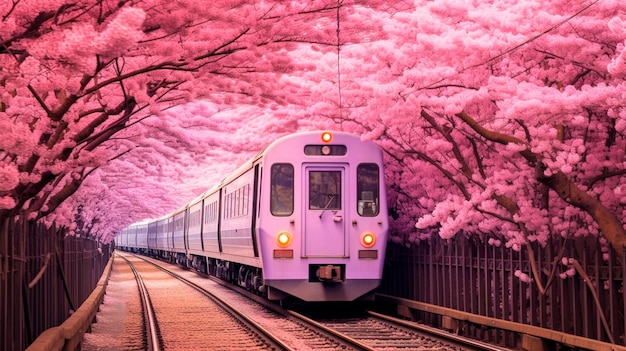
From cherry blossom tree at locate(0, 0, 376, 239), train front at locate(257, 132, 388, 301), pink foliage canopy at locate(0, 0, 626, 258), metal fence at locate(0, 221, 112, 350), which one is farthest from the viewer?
train front at locate(257, 132, 388, 301)

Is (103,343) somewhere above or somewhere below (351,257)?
below

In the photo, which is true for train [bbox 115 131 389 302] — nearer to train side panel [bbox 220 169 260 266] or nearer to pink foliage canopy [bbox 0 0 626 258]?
train side panel [bbox 220 169 260 266]

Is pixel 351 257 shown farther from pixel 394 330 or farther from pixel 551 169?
pixel 551 169

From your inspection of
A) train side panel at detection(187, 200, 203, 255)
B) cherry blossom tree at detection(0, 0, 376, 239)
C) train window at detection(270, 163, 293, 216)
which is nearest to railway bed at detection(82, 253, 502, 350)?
train window at detection(270, 163, 293, 216)

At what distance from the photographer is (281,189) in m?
15.8

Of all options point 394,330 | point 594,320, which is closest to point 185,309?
point 394,330

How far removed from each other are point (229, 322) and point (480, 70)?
644 centimetres

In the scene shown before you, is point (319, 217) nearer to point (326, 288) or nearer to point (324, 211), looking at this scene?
point (324, 211)

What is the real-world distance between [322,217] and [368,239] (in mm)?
935

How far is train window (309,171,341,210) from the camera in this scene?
1580 centimetres

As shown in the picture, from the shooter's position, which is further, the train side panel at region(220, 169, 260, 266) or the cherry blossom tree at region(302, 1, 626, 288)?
the train side panel at region(220, 169, 260, 266)

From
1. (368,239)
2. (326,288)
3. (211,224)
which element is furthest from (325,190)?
(211,224)

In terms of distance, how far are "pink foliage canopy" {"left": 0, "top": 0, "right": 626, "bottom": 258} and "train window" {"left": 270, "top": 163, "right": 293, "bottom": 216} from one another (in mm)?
1524

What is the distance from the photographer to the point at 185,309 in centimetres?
1869
